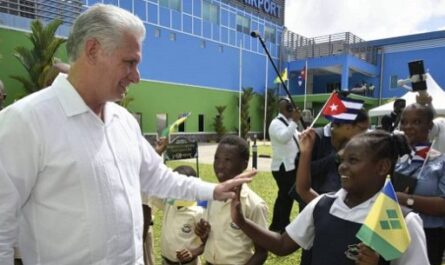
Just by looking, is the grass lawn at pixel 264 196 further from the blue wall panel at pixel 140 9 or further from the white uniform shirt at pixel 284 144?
the blue wall panel at pixel 140 9

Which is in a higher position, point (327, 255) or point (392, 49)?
point (392, 49)

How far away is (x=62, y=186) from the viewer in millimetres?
1477

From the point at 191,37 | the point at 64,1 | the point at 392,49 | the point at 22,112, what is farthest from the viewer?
the point at 392,49

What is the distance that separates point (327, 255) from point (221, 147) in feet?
3.39

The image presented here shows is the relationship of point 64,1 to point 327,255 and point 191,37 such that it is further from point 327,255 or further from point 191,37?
point 327,255

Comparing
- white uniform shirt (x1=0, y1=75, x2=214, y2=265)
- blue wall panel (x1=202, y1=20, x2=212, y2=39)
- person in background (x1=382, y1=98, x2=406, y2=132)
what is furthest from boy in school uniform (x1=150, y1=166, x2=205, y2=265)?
blue wall panel (x1=202, y1=20, x2=212, y2=39)

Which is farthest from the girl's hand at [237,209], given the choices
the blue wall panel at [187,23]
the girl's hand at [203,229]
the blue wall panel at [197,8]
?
the blue wall panel at [197,8]

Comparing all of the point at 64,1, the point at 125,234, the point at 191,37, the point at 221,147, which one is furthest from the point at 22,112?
the point at 191,37

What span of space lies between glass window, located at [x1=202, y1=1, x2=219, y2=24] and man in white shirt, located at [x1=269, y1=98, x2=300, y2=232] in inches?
899

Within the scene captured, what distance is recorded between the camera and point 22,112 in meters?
1.44

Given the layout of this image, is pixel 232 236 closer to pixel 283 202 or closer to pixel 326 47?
pixel 283 202

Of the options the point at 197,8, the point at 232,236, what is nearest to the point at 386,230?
the point at 232,236

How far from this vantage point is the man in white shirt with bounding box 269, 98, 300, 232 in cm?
501

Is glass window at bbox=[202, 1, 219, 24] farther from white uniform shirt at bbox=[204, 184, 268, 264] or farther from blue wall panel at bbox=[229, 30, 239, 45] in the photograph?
white uniform shirt at bbox=[204, 184, 268, 264]
